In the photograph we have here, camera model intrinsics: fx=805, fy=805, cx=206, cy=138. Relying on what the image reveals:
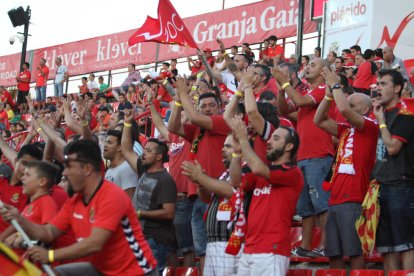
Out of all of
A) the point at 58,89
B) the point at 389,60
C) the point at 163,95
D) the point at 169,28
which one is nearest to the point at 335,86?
the point at 169,28

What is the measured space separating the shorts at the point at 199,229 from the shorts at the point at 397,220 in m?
1.93

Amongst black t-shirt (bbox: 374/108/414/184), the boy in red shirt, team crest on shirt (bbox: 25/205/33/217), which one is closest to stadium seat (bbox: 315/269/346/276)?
black t-shirt (bbox: 374/108/414/184)

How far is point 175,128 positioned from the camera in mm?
8430

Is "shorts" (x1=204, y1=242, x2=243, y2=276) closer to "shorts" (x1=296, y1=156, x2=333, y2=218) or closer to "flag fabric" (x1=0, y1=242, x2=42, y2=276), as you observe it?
"shorts" (x1=296, y1=156, x2=333, y2=218)

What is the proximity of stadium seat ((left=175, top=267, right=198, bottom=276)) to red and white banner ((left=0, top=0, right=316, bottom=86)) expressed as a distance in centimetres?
1401

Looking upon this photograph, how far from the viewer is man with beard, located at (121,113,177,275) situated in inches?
318

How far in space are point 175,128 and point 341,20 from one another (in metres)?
10.7

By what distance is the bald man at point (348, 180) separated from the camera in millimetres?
7289

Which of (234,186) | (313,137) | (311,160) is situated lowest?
(234,186)

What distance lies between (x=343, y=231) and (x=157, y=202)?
6.31 ft

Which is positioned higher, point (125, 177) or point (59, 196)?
point (125, 177)

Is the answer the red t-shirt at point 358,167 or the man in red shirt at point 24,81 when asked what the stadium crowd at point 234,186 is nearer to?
the red t-shirt at point 358,167

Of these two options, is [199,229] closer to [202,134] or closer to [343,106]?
[202,134]

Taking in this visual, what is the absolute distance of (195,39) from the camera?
2573 cm
